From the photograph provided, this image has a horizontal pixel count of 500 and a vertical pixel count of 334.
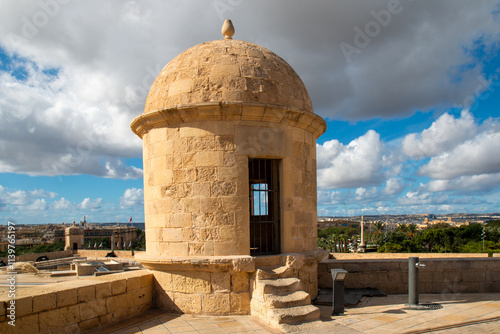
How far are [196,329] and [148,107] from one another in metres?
4.10

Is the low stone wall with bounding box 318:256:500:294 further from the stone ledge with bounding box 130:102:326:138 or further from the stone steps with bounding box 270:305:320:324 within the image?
the stone ledge with bounding box 130:102:326:138

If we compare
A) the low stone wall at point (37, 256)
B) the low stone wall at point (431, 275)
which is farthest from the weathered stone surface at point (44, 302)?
the low stone wall at point (37, 256)

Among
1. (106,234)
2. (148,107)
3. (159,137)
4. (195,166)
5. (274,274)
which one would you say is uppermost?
(148,107)

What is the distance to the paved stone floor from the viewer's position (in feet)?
18.0

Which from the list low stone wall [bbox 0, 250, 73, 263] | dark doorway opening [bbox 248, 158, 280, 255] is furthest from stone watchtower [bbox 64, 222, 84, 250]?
dark doorway opening [bbox 248, 158, 280, 255]

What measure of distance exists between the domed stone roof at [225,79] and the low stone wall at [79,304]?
9.77 feet

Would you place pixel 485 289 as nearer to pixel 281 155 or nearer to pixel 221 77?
pixel 281 155

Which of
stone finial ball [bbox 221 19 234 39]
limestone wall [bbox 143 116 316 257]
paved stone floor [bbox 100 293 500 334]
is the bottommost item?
paved stone floor [bbox 100 293 500 334]

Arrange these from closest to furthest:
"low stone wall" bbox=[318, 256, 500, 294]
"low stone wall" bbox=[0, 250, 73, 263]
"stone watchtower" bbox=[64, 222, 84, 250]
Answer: "low stone wall" bbox=[318, 256, 500, 294], "low stone wall" bbox=[0, 250, 73, 263], "stone watchtower" bbox=[64, 222, 84, 250]

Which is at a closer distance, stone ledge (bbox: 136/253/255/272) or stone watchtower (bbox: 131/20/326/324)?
stone ledge (bbox: 136/253/255/272)

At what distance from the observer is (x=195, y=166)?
6598 mm

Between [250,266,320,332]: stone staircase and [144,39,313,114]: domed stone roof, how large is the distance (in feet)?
9.31

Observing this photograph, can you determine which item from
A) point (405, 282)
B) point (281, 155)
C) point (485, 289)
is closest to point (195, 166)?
point (281, 155)

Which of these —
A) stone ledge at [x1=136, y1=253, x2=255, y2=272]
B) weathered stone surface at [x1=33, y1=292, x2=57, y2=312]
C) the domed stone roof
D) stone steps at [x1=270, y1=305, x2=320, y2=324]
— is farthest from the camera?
the domed stone roof
